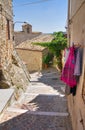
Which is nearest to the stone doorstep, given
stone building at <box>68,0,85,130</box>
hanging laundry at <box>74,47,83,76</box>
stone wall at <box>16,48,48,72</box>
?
stone building at <box>68,0,85,130</box>

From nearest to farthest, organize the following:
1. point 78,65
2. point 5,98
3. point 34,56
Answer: point 78,65
point 5,98
point 34,56

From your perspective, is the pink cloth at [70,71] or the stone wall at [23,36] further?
the stone wall at [23,36]

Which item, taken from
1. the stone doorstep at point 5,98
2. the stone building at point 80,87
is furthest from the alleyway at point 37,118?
the stone building at point 80,87

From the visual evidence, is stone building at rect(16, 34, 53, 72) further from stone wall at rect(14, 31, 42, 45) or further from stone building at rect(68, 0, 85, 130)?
stone building at rect(68, 0, 85, 130)

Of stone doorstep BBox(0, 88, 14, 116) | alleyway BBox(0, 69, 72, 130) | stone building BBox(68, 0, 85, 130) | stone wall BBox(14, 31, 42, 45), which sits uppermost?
stone wall BBox(14, 31, 42, 45)

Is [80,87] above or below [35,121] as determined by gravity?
above

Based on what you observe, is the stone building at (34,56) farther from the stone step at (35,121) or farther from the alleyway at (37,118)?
the stone step at (35,121)

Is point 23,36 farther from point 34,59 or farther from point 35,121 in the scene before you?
point 35,121

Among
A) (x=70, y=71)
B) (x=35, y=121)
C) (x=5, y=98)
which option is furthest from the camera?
(x=5, y=98)

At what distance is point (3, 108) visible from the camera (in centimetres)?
794

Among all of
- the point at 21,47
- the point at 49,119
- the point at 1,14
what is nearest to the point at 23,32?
the point at 21,47

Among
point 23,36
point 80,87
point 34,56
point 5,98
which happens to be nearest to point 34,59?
point 34,56

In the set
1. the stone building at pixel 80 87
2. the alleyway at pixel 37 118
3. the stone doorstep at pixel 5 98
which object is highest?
the stone building at pixel 80 87

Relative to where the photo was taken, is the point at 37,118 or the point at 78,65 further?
the point at 37,118
